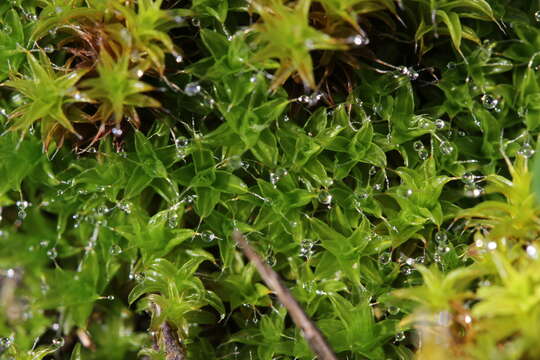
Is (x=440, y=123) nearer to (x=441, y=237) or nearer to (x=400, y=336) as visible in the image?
(x=441, y=237)

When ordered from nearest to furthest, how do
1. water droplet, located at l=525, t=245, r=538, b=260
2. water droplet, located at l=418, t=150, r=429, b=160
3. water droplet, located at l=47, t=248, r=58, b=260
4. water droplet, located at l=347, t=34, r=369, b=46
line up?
water droplet, located at l=525, t=245, r=538, b=260 → water droplet, located at l=347, t=34, r=369, b=46 → water droplet, located at l=418, t=150, r=429, b=160 → water droplet, located at l=47, t=248, r=58, b=260

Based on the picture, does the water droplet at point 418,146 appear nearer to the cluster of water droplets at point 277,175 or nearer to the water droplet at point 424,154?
the water droplet at point 424,154

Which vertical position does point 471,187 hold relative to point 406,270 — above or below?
above

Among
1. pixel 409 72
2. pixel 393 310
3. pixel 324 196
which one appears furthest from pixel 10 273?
pixel 409 72

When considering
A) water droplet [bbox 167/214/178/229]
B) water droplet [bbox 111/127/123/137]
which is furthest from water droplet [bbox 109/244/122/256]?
water droplet [bbox 111/127/123/137]

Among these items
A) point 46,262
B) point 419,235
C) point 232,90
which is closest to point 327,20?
point 232,90

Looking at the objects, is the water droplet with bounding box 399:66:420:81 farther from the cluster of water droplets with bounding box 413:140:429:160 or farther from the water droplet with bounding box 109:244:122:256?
the water droplet with bounding box 109:244:122:256

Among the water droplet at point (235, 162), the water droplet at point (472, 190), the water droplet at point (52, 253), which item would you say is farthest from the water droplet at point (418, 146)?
the water droplet at point (52, 253)
